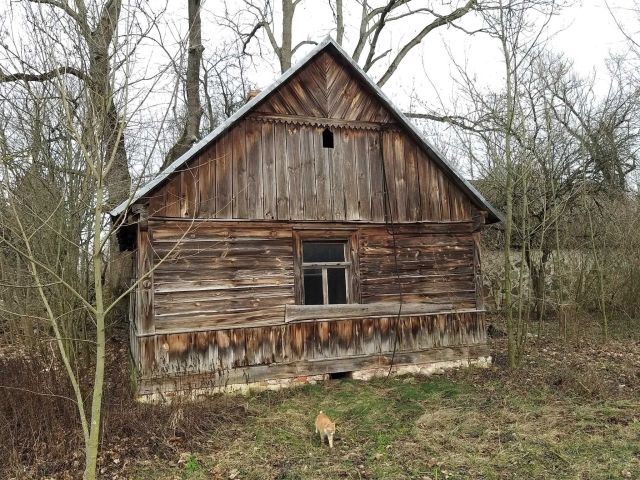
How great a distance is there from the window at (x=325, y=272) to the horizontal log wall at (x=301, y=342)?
0.47m

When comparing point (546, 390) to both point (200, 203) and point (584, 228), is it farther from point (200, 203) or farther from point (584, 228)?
point (584, 228)

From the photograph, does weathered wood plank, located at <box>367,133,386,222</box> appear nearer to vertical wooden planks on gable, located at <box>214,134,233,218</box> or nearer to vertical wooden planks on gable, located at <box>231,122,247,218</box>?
vertical wooden planks on gable, located at <box>231,122,247,218</box>

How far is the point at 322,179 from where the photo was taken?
9.50 metres

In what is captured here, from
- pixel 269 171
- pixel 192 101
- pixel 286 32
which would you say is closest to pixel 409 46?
pixel 286 32

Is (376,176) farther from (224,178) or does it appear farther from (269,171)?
(224,178)

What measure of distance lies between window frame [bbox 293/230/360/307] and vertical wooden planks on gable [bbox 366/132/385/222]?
2.05ft

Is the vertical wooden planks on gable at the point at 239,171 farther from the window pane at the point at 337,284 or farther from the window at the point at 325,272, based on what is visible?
the window pane at the point at 337,284

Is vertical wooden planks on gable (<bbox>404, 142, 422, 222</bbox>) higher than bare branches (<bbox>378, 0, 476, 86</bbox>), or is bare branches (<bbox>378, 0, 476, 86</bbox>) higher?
bare branches (<bbox>378, 0, 476, 86</bbox>)

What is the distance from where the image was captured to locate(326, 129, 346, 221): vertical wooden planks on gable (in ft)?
31.2

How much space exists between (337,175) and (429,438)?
16.6 ft

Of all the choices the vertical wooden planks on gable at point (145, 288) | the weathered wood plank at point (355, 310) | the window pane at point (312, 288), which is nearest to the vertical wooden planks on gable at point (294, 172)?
the window pane at point (312, 288)

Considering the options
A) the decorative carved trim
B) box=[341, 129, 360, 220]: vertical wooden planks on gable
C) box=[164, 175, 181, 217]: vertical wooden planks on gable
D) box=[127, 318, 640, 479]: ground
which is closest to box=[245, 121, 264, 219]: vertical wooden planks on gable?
the decorative carved trim

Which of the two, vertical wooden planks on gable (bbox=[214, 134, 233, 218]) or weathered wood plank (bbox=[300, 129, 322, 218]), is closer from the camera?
vertical wooden planks on gable (bbox=[214, 134, 233, 218])

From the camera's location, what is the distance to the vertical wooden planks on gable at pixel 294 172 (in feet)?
30.2
